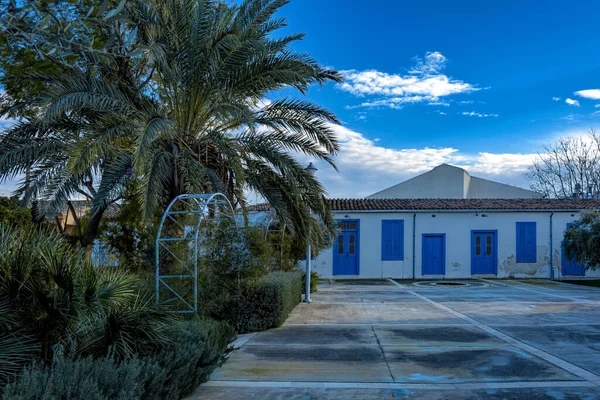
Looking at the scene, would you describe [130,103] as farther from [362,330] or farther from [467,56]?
[467,56]

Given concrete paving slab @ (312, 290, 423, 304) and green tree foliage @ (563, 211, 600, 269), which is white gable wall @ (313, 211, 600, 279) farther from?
concrete paving slab @ (312, 290, 423, 304)

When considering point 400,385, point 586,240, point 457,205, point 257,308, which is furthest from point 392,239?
point 400,385

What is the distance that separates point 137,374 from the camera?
3.95 meters

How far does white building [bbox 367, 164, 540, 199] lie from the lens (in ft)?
105

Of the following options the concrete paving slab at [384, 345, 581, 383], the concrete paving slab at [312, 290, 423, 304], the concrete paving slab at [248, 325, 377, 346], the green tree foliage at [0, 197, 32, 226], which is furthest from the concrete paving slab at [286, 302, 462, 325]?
the green tree foliage at [0, 197, 32, 226]

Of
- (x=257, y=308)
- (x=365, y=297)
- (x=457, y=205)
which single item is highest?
(x=457, y=205)

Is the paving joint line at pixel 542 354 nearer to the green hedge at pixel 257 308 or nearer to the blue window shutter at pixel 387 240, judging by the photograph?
the green hedge at pixel 257 308

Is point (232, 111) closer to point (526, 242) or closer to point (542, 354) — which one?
point (542, 354)

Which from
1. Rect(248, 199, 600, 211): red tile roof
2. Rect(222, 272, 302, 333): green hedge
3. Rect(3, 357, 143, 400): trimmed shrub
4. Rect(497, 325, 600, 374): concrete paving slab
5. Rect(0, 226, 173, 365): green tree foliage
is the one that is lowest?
Rect(497, 325, 600, 374): concrete paving slab

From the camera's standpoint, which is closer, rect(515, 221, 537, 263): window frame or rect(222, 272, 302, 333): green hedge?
rect(222, 272, 302, 333): green hedge

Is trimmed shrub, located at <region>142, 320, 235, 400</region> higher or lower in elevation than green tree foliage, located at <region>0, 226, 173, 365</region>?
lower

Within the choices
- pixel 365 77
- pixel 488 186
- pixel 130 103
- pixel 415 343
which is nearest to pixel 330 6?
pixel 365 77

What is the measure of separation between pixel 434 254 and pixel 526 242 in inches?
177

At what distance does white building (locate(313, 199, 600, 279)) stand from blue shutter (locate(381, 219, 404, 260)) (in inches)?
1.9
